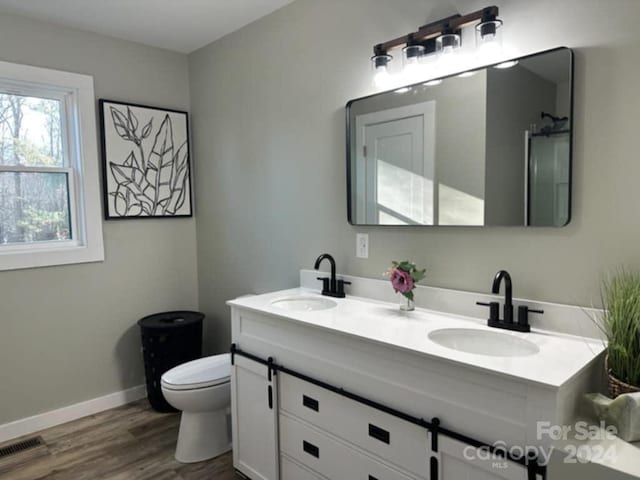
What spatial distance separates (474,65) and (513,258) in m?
0.79

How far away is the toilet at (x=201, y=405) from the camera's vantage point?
2311mm

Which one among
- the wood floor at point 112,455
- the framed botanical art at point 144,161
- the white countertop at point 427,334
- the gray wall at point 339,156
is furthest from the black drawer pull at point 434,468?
the framed botanical art at point 144,161

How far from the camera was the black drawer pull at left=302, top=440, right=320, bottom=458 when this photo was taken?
1.81 m

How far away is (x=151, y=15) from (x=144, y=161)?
0.95 meters

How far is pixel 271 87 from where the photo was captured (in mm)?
2699

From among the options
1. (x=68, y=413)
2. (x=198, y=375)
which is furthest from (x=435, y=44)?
(x=68, y=413)

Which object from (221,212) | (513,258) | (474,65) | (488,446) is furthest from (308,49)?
(488,446)

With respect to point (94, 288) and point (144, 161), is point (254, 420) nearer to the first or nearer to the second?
point (94, 288)

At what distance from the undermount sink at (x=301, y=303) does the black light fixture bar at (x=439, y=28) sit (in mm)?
1239

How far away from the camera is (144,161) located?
3.12 meters

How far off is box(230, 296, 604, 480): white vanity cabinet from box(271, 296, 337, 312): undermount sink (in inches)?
7.0

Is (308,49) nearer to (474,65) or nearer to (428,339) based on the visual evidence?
(474,65)

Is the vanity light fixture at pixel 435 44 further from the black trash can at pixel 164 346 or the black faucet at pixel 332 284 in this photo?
the black trash can at pixel 164 346

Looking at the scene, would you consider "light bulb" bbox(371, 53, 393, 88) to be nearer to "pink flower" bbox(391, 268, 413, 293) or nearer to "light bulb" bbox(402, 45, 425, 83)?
"light bulb" bbox(402, 45, 425, 83)
